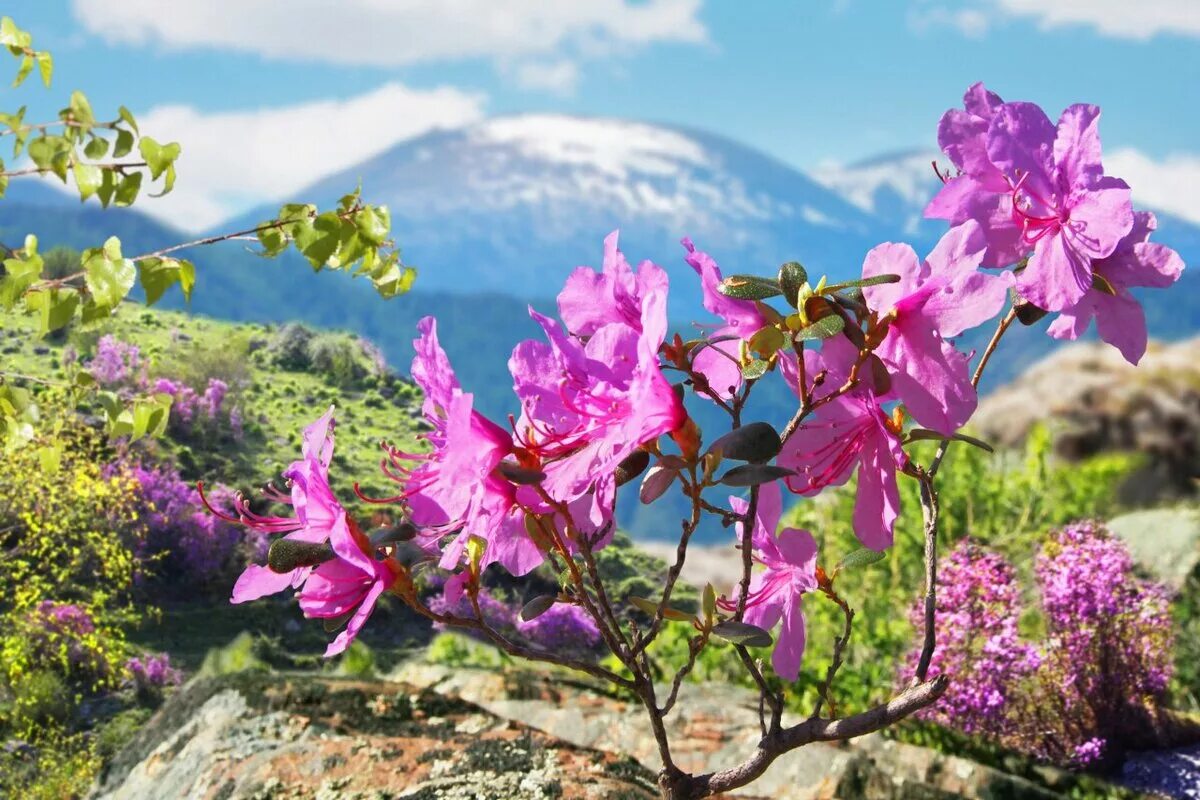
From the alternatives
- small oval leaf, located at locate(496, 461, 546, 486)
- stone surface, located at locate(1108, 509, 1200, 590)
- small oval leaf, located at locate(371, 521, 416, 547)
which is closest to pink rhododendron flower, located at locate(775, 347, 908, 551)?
small oval leaf, located at locate(496, 461, 546, 486)

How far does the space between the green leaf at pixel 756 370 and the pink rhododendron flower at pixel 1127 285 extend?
0.40 m

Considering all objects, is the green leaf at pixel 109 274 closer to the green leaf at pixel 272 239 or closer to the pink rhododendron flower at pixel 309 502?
the green leaf at pixel 272 239

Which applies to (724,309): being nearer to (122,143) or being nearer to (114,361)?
(122,143)

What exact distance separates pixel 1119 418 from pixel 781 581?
808 centimetres

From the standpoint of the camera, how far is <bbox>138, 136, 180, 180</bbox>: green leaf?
2.09 meters

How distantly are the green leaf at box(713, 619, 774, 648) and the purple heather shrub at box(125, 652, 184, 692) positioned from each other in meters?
3.47

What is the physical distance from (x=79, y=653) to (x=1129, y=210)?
13.0ft

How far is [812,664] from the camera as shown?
4461 millimetres

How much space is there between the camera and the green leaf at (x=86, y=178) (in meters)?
1.99

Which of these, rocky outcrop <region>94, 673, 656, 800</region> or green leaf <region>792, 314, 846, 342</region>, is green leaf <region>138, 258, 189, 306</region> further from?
green leaf <region>792, 314, 846, 342</region>

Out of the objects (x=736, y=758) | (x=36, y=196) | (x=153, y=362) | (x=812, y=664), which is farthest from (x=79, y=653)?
(x=36, y=196)

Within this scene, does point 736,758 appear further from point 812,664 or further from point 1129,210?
point 1129,210

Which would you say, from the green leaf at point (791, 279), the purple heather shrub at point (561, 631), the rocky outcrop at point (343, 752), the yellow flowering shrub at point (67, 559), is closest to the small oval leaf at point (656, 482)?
the green leaf at point (791, 279)

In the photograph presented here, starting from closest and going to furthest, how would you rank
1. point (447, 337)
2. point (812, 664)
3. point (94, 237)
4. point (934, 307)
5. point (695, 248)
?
point (934, 307) → point (695, 248) → point (812, 664) → point (94, 237) → point (447, 337)
